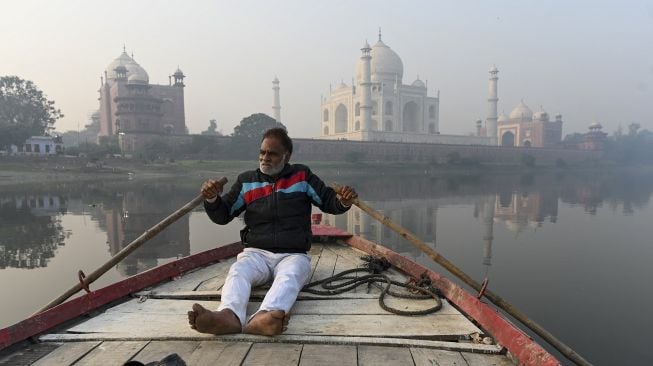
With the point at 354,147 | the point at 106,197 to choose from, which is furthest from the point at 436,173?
the point at 106,197

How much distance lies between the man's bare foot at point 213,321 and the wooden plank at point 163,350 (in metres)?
0.09

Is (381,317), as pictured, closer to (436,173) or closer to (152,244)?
(152,244)

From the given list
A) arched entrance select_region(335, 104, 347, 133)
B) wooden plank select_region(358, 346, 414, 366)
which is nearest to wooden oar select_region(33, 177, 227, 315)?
wooden plank select_region(358, 346, 414, 366)

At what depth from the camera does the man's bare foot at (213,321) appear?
5.48 feet

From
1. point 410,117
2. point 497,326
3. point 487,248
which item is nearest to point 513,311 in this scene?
point 497,326

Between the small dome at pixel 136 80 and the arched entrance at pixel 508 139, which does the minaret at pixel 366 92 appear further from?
the arched entrance at pixel 508 139

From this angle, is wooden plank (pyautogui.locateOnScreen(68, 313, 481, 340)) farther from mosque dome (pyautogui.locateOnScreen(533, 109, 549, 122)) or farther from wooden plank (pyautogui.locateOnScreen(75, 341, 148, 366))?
mosque dome (pyautogui.locateOnScreen(533, 109, 549, 122))

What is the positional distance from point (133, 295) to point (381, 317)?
1488 millimetres

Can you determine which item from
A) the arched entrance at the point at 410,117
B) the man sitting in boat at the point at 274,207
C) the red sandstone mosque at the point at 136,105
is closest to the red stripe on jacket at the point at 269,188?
the man sitting in boat at the point at 274,207

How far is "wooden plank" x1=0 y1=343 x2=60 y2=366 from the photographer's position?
1.64m

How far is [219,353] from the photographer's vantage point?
1647 millimetres

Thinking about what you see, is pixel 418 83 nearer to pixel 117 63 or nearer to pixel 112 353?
pixel 117 63

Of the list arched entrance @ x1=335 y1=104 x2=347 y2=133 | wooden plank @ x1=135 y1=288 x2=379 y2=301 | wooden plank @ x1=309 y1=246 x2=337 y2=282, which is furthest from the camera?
arched entrance @ x1=335 y1=104 x2=347 y2=133

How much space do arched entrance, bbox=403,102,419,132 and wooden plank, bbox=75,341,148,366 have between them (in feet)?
166
